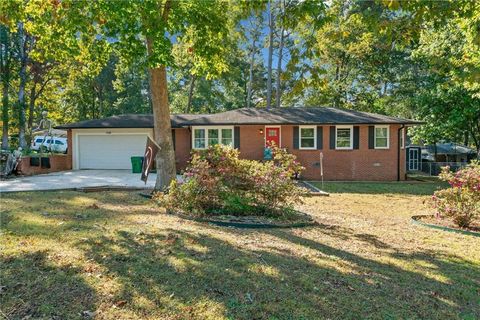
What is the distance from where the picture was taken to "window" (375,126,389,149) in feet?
54.6

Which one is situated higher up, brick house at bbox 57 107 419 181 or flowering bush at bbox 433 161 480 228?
brick house at bbox 57 107 419 181

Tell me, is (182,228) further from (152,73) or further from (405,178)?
(405,178)

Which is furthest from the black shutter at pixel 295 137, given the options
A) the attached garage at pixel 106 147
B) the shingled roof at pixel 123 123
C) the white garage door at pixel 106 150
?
the white garage door at pixel 106 150

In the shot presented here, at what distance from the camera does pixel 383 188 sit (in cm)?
1416

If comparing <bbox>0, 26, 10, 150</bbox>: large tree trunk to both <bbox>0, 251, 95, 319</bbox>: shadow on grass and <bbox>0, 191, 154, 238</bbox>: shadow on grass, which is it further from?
<bbox>0, 251, 95, 319</bbox>: shadow on grass

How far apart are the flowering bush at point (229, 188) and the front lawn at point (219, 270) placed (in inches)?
33.0

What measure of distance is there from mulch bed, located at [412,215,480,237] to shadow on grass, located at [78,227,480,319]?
244 centimetres

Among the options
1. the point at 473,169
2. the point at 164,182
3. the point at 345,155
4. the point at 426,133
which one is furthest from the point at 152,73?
the point at 426,133

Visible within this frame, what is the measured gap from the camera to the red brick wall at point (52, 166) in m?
14.8

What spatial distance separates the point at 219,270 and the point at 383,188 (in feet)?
39.3

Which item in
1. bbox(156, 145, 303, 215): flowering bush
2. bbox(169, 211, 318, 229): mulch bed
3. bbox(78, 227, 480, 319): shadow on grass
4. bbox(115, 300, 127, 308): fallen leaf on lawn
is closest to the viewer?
bbox(115, 300, 127, 308): fallen leaf on lawn

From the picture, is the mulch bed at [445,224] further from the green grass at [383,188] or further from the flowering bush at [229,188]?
the green grass at [383,188]

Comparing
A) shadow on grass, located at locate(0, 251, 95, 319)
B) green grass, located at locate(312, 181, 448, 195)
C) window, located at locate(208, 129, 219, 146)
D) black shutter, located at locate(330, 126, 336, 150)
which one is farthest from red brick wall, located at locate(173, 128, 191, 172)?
shadow on grass, located at locate(0, 251, 95, 319)

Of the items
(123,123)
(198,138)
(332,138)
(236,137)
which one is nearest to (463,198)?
(332,138)
